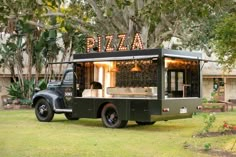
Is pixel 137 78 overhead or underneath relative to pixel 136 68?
underneath

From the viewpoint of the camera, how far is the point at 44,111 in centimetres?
1817

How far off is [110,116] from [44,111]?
132 inches

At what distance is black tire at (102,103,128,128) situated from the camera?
15.6 metres

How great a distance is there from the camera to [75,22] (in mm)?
23375

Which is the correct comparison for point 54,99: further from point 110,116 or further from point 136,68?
point 136,68

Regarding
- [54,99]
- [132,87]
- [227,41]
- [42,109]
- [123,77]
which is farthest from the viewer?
[42,109]

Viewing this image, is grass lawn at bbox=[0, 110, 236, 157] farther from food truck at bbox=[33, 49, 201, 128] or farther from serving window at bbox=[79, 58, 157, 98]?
serving window at bbox=[79, 58, 157, 98]

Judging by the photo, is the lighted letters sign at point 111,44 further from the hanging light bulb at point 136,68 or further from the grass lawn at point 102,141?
the grass lawn at point 102,141

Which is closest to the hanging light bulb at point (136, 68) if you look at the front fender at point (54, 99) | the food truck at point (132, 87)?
the food truck at point (132, 87)

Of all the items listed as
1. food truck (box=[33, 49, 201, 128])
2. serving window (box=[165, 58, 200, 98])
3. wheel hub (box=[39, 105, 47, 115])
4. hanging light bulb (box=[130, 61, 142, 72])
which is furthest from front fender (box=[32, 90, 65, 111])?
serving window (box=[165, 58, 200, 98])

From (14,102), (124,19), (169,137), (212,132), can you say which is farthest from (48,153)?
(14,102)

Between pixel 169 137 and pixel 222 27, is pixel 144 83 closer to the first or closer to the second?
pixel 169 137

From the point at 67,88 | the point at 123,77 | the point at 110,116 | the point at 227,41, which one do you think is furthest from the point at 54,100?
the point at 227,41

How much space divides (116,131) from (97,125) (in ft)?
7.45
